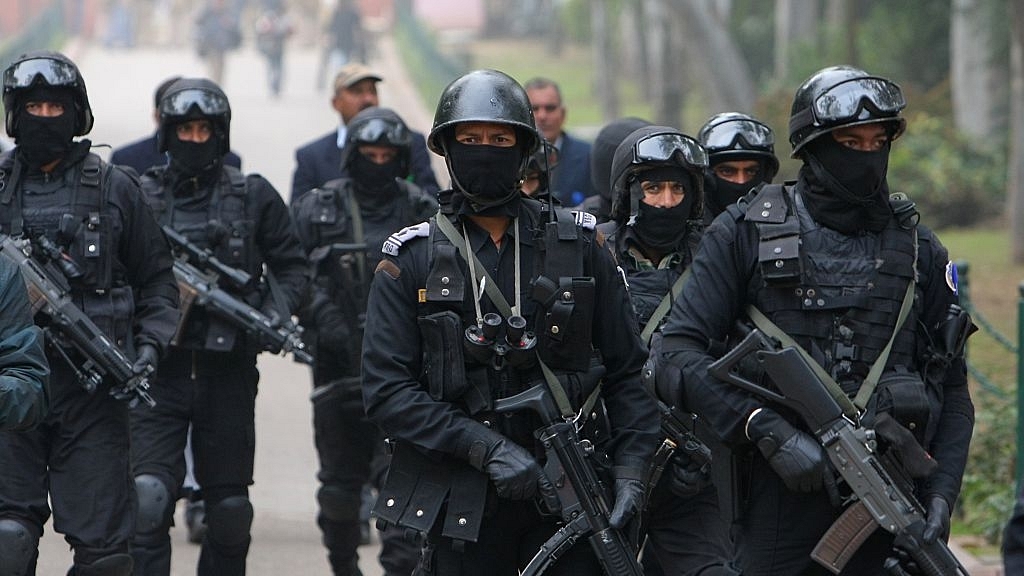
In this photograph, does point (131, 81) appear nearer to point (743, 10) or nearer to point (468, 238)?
point (743, 10)

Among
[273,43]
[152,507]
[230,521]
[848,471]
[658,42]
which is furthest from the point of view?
[658,42]

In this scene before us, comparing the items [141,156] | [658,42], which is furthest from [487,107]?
[658,42]

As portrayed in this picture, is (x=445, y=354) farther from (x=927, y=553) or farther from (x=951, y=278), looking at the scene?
(x=951, y=278)

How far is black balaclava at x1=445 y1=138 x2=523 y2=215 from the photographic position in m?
5.03

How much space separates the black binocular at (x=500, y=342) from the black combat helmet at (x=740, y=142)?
2.40 meters

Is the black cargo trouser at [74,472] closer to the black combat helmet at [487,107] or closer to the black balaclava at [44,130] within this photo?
the black balaclava at [44,130]

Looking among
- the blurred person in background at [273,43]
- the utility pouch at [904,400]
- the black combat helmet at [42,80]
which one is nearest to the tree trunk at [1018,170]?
A: the black combat helmet at [42,80]

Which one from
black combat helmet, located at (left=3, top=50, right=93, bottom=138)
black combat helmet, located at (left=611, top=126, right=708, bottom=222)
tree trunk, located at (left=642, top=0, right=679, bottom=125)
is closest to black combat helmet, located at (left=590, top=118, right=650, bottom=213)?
black combat helmet, located at (left=611, top=126, right=708, bottom=222)

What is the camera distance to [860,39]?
27422mm

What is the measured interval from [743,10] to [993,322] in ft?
70.0

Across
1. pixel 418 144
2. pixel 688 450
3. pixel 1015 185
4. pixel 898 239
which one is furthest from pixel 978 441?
pixel 1015 185

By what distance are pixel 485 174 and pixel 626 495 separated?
37.2 inches

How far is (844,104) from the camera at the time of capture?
16.9 feet

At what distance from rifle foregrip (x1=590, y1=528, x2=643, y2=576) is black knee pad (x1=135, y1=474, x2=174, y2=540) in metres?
2.69
